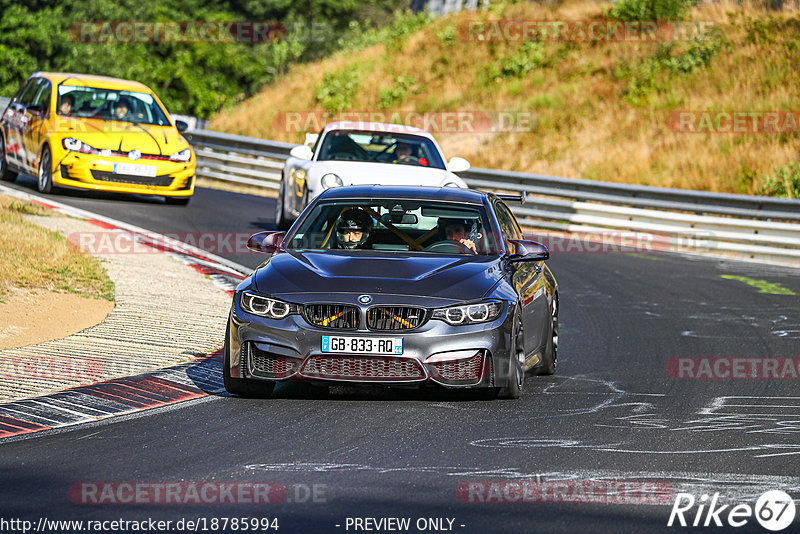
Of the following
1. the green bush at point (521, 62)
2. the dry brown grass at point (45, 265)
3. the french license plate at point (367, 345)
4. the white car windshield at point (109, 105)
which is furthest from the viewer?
the green bush at point (521, 62)

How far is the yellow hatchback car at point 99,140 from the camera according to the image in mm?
19641

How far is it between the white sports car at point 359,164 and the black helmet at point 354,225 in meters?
6.11

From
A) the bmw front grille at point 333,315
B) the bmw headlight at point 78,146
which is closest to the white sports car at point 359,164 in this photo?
the bmw headlight at point 78,146

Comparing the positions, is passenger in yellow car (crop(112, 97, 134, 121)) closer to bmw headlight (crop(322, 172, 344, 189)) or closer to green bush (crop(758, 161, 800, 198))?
bmw headlight (crop(322, 172, 344, 189))

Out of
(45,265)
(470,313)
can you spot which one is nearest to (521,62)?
(45,265)

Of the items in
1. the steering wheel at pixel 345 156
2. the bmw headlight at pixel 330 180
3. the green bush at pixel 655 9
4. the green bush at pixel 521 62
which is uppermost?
the green bush at pixel 655 9

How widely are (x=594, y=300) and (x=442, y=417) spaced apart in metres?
7.31

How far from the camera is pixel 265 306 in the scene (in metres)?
8.16

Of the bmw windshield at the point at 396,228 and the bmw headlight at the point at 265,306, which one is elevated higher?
the bmw windshield at the point at 396,228

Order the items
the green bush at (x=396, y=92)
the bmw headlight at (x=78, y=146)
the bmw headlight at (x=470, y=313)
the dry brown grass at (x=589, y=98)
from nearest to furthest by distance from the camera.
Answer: the bmw headlight at (x=470, y=313)
the bmw headlight at (x=78, y=146)
the dry brown grass at (x=589, y=98)
the green bush at (x=396, y=92)

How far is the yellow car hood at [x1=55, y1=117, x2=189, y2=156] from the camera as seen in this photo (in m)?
19.7

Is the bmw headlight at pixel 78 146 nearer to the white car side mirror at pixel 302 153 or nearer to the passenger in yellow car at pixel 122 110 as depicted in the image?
the passenger in yellow car at pixel 122 110

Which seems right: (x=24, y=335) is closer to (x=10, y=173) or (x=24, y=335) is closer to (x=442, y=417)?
(x=442, y=417)

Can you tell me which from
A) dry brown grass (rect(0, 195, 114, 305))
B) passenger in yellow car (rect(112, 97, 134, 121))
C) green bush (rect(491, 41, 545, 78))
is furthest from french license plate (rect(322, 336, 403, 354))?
green bush (rect(491, 41, 545, 78))
